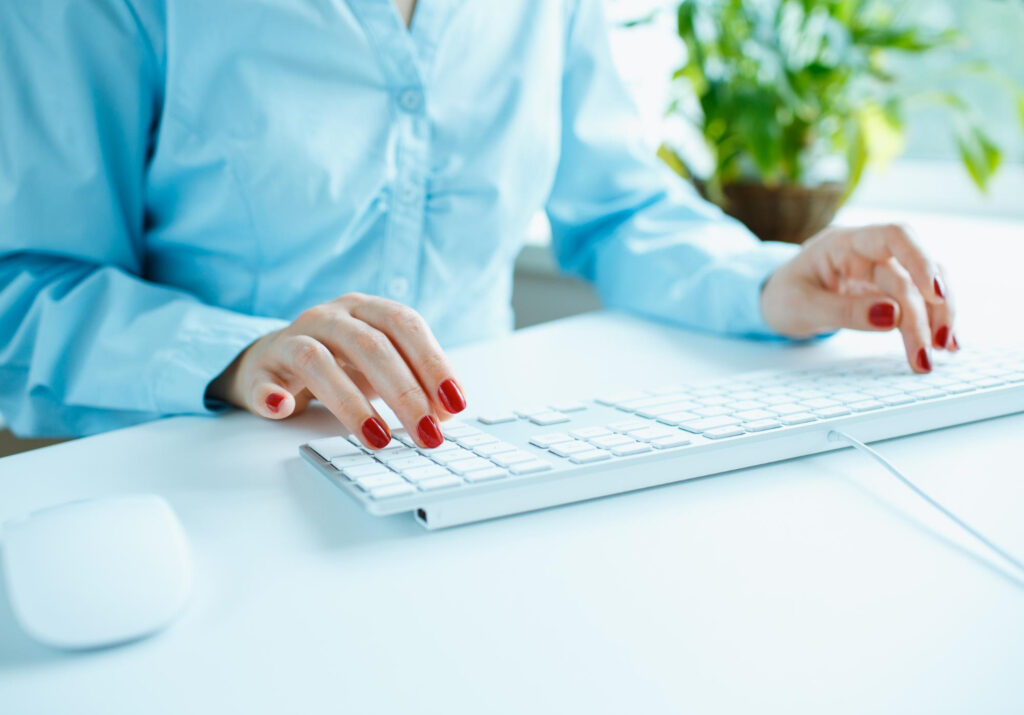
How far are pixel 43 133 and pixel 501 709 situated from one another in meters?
0.49

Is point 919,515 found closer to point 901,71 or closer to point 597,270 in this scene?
point 597,270

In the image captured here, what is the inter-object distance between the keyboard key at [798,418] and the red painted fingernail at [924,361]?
127 millimetres

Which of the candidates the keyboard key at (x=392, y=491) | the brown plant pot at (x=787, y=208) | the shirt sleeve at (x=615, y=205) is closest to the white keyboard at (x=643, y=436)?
the keyboard key at (x=392, y=491)

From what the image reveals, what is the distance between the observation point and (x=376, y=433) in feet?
1.31

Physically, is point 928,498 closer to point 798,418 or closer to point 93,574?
point 798,418

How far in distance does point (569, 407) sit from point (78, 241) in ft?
1.16

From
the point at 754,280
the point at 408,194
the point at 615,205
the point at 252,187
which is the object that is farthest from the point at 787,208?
the point at 252,187

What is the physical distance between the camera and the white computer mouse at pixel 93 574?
257 mm

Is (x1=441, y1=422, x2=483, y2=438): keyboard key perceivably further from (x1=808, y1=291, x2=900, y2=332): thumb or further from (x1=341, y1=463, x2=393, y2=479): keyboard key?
(x1=808, y1=291, x2=900, y2=332): thumb

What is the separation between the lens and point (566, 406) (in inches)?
17.8

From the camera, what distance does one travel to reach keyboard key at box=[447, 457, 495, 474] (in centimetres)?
36

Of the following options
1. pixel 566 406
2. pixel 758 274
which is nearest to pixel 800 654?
pixel 566 406

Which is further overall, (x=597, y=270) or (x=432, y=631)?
(x=597, y=270)

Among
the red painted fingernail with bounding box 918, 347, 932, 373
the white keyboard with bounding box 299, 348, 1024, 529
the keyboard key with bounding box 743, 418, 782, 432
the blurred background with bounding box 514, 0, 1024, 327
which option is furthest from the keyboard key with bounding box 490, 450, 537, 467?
the blurred background with bounding box 514, 0, 1024, 327
